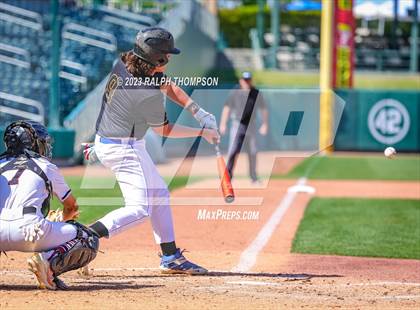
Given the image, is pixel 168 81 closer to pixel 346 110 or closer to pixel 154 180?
pixel 154 180

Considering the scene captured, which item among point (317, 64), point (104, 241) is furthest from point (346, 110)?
point (104, 241)

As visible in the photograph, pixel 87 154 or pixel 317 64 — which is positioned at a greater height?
pixel 87 154

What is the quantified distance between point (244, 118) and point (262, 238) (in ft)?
20.2

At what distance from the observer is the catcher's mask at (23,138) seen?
6.95 m

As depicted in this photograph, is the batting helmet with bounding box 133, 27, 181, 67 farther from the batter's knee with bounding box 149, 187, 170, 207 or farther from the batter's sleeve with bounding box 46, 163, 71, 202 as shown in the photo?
the batter's sleeve with bounding box 46, 163, 71, 202

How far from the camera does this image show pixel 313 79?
33.9m

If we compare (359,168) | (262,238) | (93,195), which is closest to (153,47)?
(262,238)

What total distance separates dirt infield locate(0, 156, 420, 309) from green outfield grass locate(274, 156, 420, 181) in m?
8.40

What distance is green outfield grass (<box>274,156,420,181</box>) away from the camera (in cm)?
2073

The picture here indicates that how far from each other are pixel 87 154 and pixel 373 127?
21324 mm

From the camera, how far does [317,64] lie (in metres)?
36.4

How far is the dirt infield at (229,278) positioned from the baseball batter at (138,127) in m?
0.58

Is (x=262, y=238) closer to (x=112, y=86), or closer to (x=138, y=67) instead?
(x=138, y=67)

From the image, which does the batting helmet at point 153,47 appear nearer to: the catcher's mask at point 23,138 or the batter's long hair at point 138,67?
the batter's long hair at point 138,67
